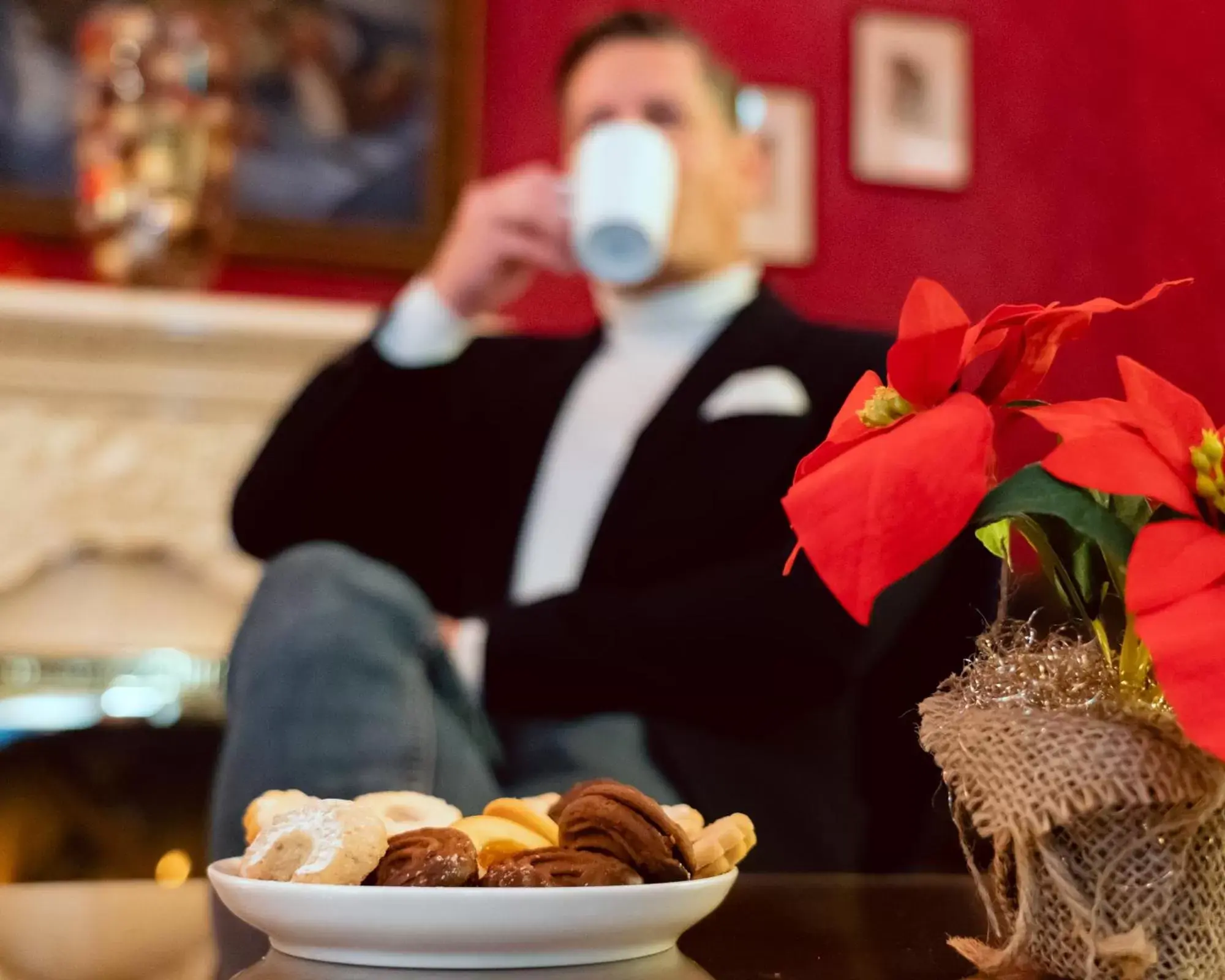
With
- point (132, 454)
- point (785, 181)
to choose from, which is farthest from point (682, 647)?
point (785, 181)

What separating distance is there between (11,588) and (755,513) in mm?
1253

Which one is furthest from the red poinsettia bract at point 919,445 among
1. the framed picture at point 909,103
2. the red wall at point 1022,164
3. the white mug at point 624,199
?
the framed picture at point 909,103

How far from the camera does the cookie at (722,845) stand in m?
0.45

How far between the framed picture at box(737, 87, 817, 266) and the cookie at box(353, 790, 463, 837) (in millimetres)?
1845

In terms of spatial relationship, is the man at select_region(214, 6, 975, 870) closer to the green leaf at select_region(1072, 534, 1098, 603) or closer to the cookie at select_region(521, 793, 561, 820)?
the cookie at select_region(521, 793, 561, 820)

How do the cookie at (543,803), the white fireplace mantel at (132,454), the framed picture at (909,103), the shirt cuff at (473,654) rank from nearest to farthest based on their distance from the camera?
the cookie at (543,803) < the shirt cuff at (473,654) < the white fireplace mantel at (132,454) < the framed picture at (909,103)

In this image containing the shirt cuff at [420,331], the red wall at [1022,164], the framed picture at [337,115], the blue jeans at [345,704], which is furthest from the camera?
the red wall at [1022,164]

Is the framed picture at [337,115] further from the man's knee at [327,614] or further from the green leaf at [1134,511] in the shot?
the green leaf at [1134,511]

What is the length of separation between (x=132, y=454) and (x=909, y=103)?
1495mm

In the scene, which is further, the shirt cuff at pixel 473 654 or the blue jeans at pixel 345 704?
the shirt cuff at pixel 473 654

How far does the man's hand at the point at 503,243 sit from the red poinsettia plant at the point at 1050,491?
885 mm

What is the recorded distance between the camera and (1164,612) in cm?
31

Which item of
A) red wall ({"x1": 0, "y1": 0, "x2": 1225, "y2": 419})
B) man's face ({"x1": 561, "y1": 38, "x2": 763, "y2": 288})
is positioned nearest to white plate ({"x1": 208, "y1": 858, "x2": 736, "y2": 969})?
man's face ({"x1": 561, "y1": 38, "x2": 763, "y2": 288})

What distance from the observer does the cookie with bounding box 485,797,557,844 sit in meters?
0.47
